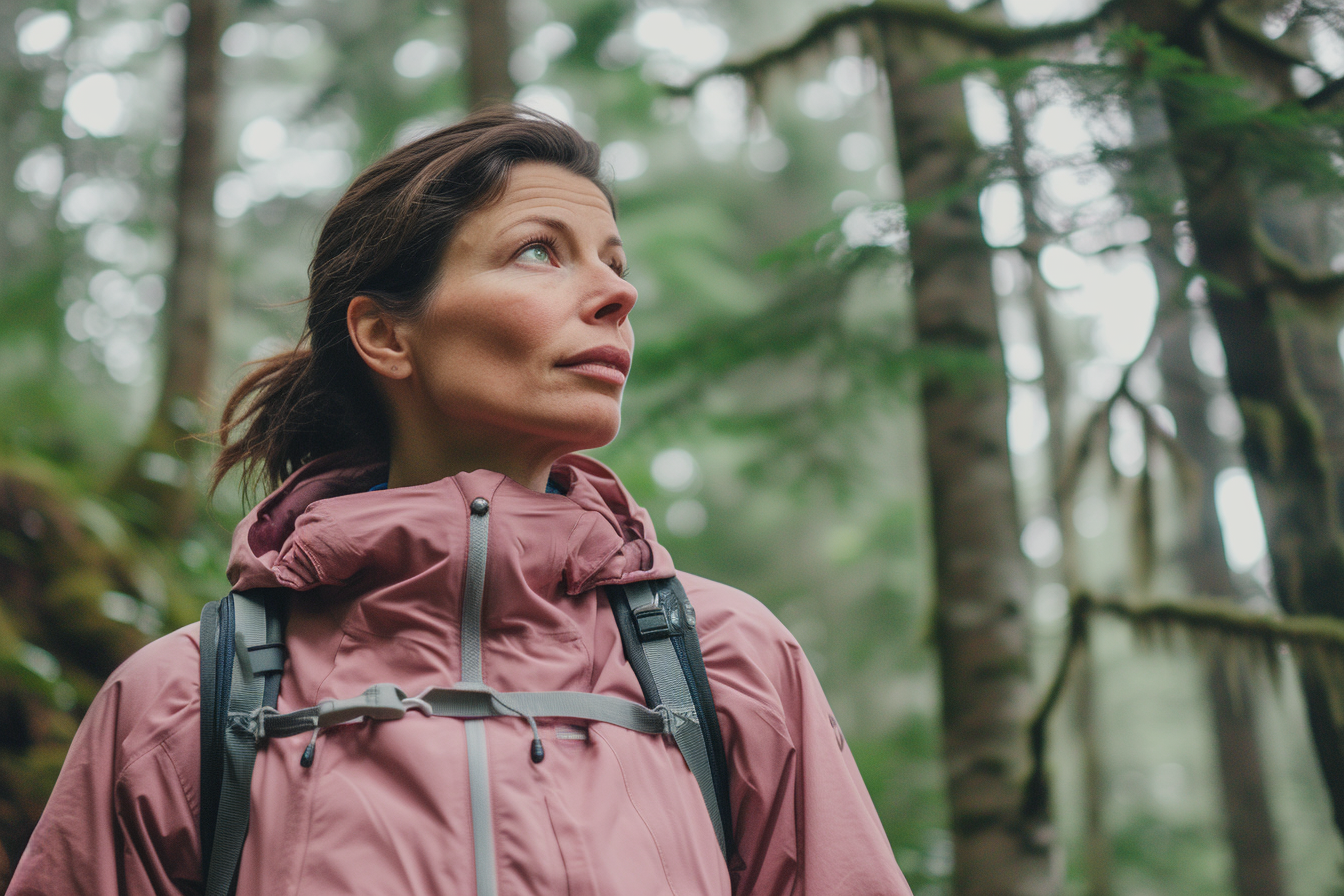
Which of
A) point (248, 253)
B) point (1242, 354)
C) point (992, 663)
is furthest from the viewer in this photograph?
point (248, 253)

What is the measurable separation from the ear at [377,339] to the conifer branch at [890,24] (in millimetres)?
2446

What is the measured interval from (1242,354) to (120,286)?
15.0m

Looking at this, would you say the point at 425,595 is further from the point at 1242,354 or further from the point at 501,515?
the point at 1242,354

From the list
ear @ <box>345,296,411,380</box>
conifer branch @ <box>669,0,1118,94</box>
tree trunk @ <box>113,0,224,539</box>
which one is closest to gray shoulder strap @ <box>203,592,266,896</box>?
ear @ <box>345,296,411,380</box>

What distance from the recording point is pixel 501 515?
1.89m

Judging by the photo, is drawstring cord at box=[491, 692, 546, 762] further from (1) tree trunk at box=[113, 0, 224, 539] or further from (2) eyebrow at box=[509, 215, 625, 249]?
(1) tree trunk at box=[113, 0, 224, 539]

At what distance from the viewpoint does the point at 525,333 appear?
2018 mm

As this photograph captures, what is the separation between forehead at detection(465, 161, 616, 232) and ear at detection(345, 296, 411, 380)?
0.29 metres

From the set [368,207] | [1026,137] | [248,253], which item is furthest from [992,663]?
[248,253]

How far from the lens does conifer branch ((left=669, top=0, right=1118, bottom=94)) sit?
3947 mm

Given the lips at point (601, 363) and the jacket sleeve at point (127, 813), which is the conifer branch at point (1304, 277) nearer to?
the lips at point (601, 363)

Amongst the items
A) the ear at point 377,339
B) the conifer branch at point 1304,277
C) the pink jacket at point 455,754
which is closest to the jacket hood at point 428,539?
the pink jacket at point 455,754

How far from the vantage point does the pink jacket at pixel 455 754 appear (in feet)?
5.36

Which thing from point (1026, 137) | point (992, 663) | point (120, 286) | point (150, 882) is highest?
point (120, 286)
